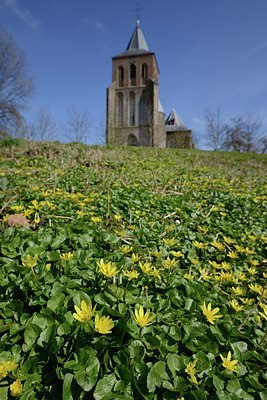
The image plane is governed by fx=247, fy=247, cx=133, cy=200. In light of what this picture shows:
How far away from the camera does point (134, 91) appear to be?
129 ft

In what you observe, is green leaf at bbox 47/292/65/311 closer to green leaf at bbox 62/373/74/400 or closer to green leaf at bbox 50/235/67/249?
green leaf at bbox 62/373/74/400

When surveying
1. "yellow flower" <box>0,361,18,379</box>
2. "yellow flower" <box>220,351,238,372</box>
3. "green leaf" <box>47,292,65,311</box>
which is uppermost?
"green leaf" <box>47,292,65,311</box>

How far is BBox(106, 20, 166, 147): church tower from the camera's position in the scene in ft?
123

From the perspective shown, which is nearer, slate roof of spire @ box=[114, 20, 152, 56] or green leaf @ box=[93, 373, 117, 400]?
green leaf @ box=[93, 373, 117, 400]

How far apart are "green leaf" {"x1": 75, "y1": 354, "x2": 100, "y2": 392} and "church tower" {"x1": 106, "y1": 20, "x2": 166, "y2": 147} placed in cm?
3746

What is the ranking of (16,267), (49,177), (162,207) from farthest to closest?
1. (49,177)
2. (162,207)
3. (16,267)

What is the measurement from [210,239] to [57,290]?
1.57 m

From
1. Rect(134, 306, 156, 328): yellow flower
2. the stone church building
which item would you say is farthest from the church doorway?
Rect(134, 306, 156, 328): yellow flower

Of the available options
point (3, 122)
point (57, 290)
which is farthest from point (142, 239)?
point (3, 122)

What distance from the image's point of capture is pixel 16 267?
4.24ft

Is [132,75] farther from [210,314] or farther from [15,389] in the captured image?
[15,389]

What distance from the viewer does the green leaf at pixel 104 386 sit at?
78 cm

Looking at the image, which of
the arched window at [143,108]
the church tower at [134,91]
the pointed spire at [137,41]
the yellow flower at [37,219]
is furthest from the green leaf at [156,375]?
the pointed spire at [137,41]

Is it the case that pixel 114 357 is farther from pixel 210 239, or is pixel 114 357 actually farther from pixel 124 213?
pixel 124 213
